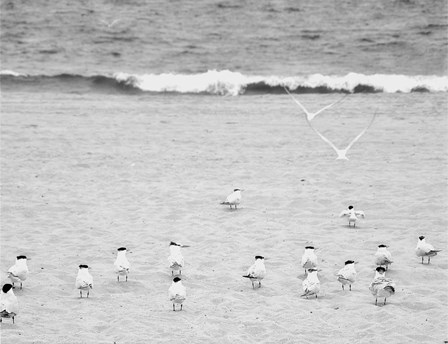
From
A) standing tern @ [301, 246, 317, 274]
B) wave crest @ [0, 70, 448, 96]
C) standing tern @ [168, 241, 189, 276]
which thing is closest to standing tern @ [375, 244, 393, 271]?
standing tern @ [301, 246, 317, 274]

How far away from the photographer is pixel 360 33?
98.6 ft

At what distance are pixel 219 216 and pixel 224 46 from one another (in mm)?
19272

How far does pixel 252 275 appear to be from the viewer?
26.1ft

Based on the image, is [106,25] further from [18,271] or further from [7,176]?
[18,271]

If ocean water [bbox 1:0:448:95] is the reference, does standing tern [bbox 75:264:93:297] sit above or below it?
below

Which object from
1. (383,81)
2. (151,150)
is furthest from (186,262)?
(383,81)

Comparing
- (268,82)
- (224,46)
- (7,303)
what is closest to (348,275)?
(7,303)

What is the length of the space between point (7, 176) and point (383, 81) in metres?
13.6

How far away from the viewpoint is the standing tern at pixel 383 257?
27.6 ft

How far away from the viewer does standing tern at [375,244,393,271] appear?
842 centimetres

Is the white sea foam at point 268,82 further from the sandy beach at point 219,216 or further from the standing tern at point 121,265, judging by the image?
the standing tern at point 121,265

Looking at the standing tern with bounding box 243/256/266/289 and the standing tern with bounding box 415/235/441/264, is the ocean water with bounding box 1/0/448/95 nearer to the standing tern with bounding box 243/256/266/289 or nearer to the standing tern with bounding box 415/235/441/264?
the standing tern with bounding box 415/235/441/264

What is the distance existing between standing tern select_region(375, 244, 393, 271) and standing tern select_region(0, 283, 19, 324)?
12.9ft

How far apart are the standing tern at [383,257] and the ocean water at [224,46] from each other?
47.8 ft
